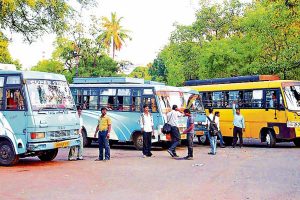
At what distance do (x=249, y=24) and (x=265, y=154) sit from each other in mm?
17866

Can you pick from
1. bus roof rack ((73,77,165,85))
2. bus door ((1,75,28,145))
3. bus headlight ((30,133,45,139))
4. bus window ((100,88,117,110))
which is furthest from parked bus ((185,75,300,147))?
bus door ((1,75,28,145))

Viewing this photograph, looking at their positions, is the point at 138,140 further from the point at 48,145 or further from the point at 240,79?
the point at 48,145

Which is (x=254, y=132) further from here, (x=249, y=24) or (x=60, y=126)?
(x=249, y=24)

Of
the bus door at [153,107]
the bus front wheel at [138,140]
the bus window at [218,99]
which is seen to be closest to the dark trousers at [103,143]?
the bus door at [153,107]

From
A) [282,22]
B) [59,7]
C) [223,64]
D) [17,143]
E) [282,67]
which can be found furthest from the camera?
[223,64]

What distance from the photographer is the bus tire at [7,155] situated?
14312mm

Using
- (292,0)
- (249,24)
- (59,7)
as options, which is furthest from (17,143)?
(249,24)

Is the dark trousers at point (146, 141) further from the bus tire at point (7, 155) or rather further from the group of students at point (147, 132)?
the bus tire at point (7, 155)

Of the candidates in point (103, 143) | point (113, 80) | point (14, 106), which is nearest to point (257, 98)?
point (113, 80)

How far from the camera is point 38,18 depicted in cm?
2138

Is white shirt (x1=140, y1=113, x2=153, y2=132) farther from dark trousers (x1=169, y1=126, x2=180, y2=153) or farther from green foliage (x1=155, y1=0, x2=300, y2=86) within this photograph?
green foliage (x1=155, y1=0, x2=300, y2=86)

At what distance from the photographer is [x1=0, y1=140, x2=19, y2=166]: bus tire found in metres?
14.3

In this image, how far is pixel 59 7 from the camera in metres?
20.6

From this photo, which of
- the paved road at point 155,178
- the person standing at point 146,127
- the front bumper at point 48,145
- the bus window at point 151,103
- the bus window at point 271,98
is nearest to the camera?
the paved road at point 155,178
